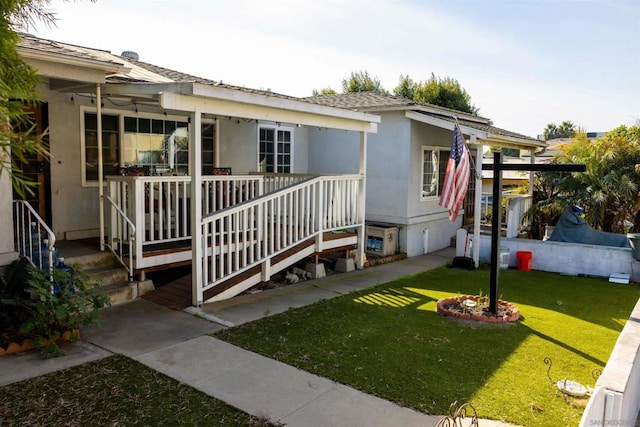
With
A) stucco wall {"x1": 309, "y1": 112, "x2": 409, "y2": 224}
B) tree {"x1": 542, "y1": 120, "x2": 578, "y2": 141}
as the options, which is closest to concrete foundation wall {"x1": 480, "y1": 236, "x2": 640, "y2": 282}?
stucco wall {"x1": 309, "y1": 112, "x2": 409, "y2": 224}

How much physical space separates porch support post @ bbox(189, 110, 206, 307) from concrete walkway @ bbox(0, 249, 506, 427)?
1.24 ft

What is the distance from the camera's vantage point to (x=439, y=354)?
17.5 ft

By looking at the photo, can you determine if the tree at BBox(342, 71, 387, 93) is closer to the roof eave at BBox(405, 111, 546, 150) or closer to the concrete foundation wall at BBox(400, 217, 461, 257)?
the roof eave at BBox(405, 111, 546, 150)

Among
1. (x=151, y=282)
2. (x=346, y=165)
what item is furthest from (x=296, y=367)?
(x=346, y=165)

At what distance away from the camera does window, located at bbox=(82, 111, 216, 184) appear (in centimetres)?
838

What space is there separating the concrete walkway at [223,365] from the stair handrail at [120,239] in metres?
0.58

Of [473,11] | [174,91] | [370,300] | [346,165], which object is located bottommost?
[370,300]

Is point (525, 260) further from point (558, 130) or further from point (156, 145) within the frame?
point (558, 130)

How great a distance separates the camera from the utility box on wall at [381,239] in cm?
1114

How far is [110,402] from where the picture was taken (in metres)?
4.04

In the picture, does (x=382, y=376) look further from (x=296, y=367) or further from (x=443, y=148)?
(x=443, y=148)

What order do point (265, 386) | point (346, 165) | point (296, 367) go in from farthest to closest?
point (346, 165) → point (296, 367) → point (265, 386)

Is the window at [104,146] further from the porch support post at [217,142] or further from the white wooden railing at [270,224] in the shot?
the porch support post at [217,142]

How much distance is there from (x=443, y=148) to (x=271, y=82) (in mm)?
28837
